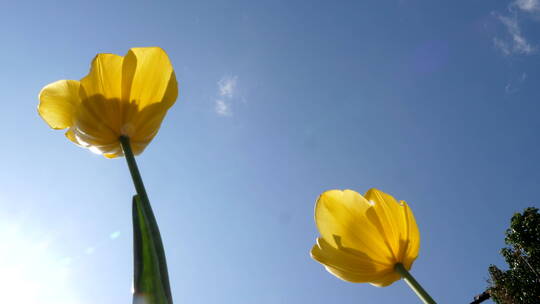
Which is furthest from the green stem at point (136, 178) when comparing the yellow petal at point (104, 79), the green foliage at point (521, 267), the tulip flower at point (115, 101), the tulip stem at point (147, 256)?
the green foliage at point (521, 267)

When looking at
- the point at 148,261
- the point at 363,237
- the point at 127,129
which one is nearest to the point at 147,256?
the point at 148,261

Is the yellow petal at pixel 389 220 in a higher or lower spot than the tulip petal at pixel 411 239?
higher

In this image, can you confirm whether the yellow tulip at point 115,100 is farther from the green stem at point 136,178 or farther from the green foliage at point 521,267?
the green foliage at point 521,267

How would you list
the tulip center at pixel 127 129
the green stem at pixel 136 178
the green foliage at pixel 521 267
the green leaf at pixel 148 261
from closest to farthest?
the green leaf at pixel 148 261, the green stem at pixel 136 178, the tulip center at pixel 127 129, the green foliage at pixel 521 267

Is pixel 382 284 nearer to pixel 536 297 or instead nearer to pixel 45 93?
→ pixel 45 93

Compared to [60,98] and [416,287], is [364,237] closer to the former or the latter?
[416,287]

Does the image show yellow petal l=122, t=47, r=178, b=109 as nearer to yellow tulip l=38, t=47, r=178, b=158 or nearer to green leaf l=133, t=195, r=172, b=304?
yellow tulip l=38, t=47, r=178, b=158

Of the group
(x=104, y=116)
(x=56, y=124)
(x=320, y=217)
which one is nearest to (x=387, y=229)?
(x=320, y=217)
